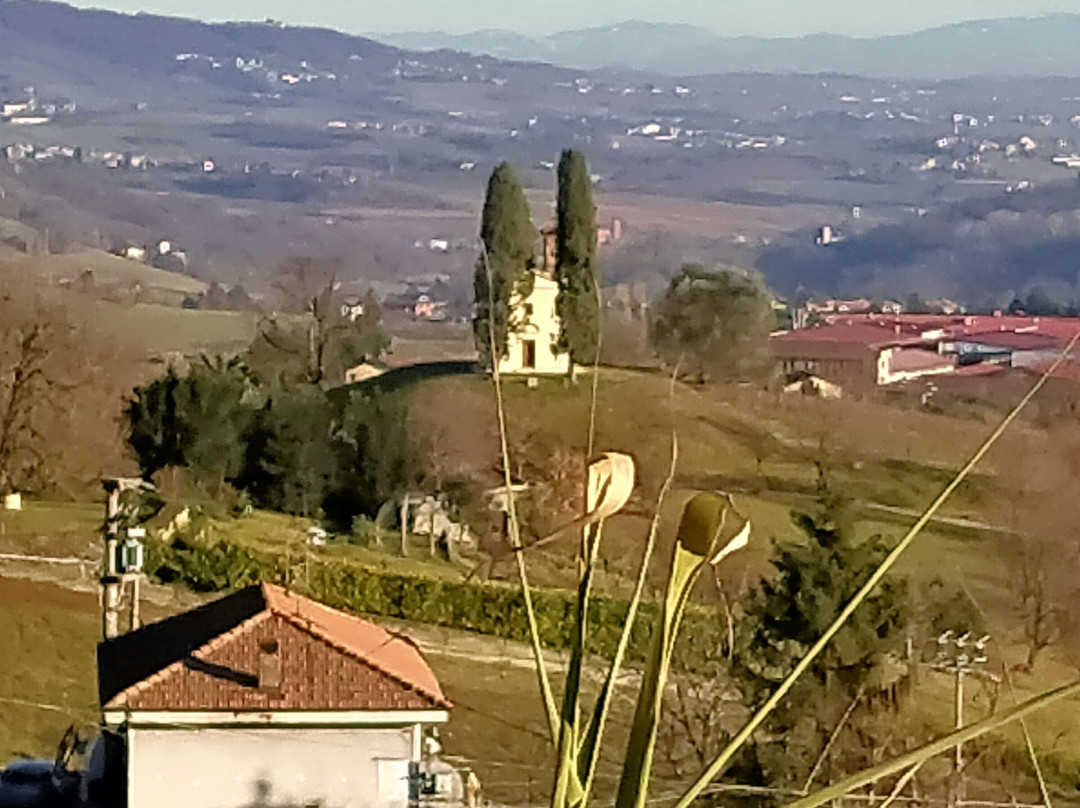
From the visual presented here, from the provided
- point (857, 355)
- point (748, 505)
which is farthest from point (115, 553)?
point (857, 355)

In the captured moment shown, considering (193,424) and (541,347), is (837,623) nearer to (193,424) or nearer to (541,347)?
(193,424)

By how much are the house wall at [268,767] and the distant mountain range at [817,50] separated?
75248 mm

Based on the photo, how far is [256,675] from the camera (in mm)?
5695

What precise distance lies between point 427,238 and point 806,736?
1278 inches

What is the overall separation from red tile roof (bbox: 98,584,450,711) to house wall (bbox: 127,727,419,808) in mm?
82

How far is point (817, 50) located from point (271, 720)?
9228cm

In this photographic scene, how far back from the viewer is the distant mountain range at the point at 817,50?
8562cm

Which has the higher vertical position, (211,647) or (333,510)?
(211,647)

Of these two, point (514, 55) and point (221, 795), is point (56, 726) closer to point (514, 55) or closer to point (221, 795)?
point (221, 795)

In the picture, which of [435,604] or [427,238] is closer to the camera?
[435,604]

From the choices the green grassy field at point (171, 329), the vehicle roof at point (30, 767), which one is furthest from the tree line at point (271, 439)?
the vehicle roof at point (30, 767)

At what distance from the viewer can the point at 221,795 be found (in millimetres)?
5469

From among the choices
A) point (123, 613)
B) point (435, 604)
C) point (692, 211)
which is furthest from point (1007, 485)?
point (692, 211)

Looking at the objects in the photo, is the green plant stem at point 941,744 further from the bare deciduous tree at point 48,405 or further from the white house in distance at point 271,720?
the bare deciduous tree at point 48,405
